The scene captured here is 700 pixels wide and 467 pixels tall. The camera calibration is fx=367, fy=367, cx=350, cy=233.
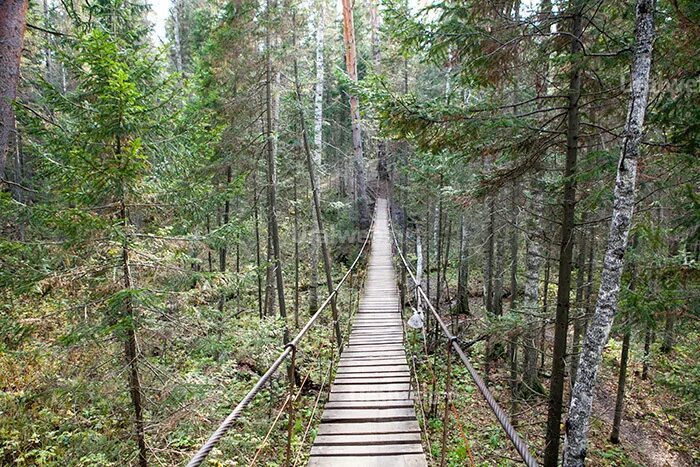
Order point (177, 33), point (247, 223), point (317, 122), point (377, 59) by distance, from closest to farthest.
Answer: point (247, 223) → point (317, 122) → point (177, 33) → point (377, 59)

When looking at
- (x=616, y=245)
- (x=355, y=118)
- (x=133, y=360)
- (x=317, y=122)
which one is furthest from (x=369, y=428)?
(x=355, y=118)

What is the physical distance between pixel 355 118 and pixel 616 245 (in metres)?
13.0

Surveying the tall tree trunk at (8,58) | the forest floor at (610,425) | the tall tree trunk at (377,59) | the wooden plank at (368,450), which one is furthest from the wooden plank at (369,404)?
the tall tree trunk at (377,59)

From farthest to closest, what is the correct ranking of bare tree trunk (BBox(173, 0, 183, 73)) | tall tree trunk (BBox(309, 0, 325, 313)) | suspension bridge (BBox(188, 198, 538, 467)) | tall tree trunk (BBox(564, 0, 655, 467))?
bare tree trunk (BBox(173, 0, 183, 73)), tall tree trunk (BBox(309, 0, 325, 313)), tall tree trunk (BBox(564, 0, 655, 467)), suspension bridge (BBox(188, 198, 538, 467))

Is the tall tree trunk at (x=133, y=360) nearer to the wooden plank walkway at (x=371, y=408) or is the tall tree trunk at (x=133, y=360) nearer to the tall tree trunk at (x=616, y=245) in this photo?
the wooden plank walkway at (x=371, y=408)

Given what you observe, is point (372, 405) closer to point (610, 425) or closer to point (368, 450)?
point (368, 450)

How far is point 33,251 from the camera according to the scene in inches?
143

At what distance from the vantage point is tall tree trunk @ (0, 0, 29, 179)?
130 inches

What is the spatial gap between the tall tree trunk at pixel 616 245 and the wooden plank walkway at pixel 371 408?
1340mm

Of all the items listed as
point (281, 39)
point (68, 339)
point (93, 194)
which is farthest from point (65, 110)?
point (281, 39)

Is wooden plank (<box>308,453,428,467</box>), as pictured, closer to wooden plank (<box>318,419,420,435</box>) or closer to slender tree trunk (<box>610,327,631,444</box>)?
wooden plank (<box>318,419,420,435</box>)

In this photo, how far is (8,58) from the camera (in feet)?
11.1

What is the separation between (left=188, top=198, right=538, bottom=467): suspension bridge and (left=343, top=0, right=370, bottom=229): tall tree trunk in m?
8.69

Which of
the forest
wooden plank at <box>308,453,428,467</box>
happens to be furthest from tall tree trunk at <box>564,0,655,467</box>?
wooden plank at <box>308,453,428,467</box>
